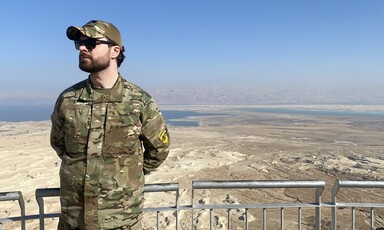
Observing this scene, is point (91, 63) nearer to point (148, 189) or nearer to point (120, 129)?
point (120, 129)

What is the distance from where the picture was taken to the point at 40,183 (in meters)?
13.7

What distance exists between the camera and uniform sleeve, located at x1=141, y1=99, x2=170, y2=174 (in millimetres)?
2221

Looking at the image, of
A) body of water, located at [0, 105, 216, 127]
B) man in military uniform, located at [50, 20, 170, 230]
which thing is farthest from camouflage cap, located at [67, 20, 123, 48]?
body of water, located at [0, 105, 216, 127]

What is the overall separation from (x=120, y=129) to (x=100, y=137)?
0.14 m

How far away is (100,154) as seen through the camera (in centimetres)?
205

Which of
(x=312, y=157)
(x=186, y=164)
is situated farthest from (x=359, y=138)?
(x=186, y=164)

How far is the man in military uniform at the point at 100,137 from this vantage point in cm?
204

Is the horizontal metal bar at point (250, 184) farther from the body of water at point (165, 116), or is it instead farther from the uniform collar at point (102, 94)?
the body of water at point (165, 116)

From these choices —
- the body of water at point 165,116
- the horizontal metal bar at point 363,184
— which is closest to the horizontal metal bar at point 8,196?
the horizontal metal bar at point 363,184

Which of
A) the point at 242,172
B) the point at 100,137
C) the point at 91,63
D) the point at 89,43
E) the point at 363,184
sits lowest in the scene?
the point at 242,172

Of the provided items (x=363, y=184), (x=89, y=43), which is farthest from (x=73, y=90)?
(x=363, y=184)

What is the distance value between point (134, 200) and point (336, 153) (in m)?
23.0

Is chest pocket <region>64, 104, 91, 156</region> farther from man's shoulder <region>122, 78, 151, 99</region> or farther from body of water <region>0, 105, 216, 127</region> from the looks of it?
body of water <region>0, 105, 216, 127</region>

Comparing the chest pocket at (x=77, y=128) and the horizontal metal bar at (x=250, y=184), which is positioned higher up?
the chest pocket at (x=77, y=128)
